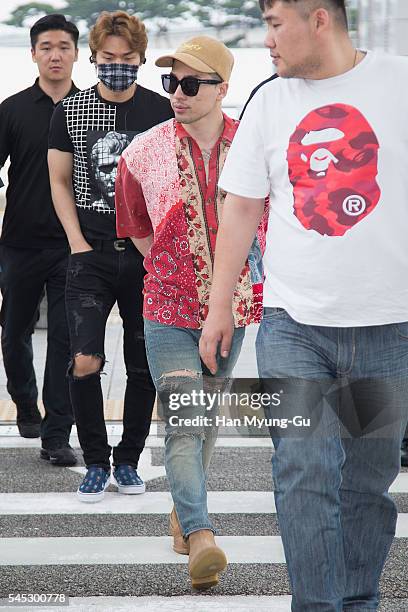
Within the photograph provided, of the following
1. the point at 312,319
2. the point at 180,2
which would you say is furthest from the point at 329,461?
the point at 180,2

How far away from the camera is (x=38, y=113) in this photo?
611 centimetres

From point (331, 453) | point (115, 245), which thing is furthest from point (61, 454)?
point (331, 453)

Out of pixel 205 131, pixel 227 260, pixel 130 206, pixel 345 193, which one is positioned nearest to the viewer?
pixel 345 193

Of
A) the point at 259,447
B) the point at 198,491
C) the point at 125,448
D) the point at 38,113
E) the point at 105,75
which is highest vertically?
the point at 105,75

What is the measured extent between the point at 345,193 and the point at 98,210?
7.61ft

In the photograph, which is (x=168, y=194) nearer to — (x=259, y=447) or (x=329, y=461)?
(x=329, y=461)

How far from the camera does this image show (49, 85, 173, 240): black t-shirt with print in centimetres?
519

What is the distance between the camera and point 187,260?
419 centimetres

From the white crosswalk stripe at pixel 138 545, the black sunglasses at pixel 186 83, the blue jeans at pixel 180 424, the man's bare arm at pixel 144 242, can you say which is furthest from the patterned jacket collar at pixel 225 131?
the white crosswalk stripe at pixel 138 545

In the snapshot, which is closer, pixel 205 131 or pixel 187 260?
pixel 187 260

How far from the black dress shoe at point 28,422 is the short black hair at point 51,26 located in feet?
6.37

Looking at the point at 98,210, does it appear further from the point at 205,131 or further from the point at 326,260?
the point at 326,260

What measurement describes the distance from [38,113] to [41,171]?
29 cm

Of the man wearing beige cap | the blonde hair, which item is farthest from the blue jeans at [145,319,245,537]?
the blonde hair
